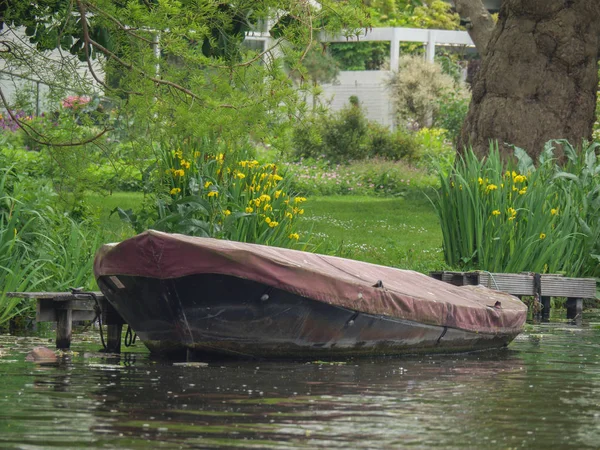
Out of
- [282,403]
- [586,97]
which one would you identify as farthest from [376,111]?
[282,403]

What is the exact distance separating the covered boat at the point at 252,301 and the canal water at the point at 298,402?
0.17 m

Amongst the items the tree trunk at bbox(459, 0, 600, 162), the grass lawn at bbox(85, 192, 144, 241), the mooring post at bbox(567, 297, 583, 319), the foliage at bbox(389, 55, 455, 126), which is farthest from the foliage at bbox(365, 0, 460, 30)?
the mooring post at bbox(567, 297, 583, 319)

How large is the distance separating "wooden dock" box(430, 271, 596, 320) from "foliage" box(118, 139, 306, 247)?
181 cm

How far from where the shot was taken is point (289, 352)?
947 cm

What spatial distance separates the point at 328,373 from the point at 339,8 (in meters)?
3.07

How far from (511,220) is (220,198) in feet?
11.9

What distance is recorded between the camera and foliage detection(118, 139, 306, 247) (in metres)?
11.4

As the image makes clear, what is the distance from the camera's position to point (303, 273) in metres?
9.01

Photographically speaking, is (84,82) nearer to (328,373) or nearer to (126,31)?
(126,31)

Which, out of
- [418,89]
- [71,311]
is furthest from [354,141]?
[71,311]

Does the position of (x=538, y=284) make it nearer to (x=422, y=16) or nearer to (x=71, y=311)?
(x=71, y=311)

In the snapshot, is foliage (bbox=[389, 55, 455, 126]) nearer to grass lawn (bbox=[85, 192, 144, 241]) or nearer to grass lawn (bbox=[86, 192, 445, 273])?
grass lawn (bbox=[86, 192, 445, 273])

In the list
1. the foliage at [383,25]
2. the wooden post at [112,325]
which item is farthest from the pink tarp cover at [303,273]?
the foliage at [383,25]

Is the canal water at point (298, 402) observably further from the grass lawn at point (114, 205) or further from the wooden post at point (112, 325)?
the grass lawn at point (114, 205)
